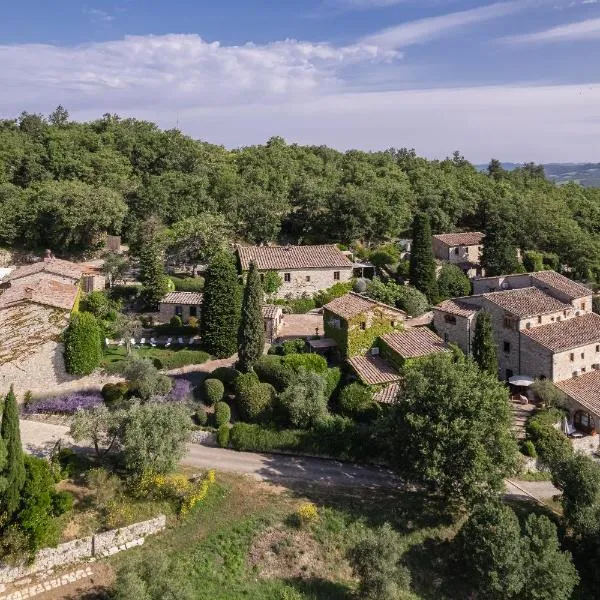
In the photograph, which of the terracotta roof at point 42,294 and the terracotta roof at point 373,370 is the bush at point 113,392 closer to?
the terracotta roof at point 42,294

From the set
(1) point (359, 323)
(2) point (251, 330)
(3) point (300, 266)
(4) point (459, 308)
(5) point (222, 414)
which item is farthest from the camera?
(3) point (300, 266)

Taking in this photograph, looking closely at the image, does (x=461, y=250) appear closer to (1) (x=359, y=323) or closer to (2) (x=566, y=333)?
(2) (x=566, y=333)

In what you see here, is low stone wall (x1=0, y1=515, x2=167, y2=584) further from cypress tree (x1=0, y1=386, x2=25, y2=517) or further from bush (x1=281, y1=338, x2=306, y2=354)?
bush (x1=281, y1=338, x2=306, y2=354)

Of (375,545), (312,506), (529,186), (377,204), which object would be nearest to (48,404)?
(312,506)

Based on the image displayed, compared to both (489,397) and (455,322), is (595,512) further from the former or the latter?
(455,322)

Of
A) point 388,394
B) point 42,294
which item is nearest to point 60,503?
point 42,294

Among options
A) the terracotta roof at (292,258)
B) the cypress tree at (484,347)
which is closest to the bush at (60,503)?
the cypress tree at (484,347)
